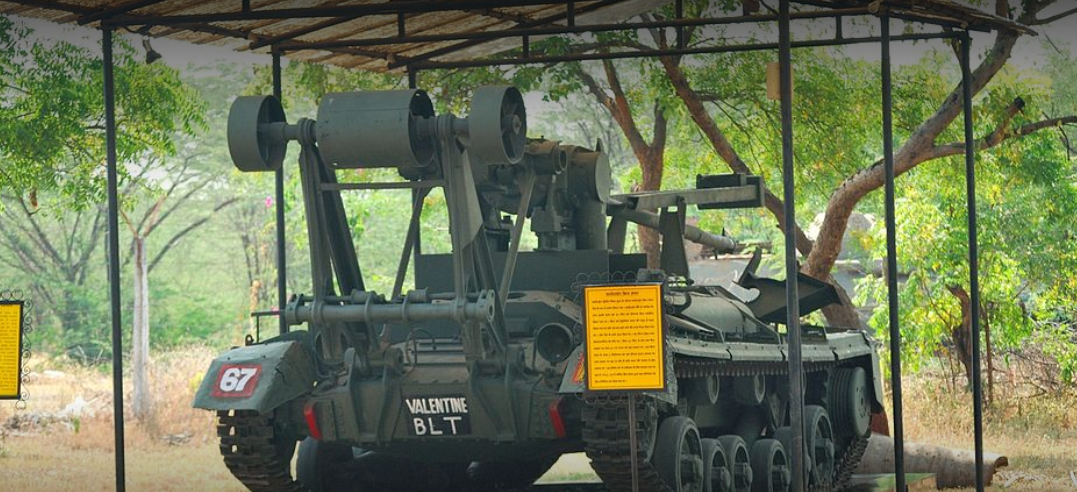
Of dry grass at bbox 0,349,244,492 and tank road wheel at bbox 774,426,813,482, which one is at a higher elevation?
tank road wheel at bbox 774,426,813,482

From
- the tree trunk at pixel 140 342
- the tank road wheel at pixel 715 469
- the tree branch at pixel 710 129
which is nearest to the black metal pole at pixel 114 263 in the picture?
the tank road wheel at pixel 715 469

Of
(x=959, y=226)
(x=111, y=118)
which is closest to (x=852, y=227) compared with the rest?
(x=959, y=226)

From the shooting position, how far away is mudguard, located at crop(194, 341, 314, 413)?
10.7 metres

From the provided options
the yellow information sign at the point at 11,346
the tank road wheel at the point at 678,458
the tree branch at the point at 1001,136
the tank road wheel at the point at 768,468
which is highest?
the tree branch at the point at 1001,136

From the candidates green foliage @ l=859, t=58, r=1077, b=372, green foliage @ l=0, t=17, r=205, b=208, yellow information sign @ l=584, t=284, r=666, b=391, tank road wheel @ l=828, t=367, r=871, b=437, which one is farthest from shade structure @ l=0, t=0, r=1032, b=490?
green foliage @ l=859, t=58, r=1077, b=372

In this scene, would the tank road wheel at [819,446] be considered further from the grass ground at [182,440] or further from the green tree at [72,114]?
the green tree at [72,114]

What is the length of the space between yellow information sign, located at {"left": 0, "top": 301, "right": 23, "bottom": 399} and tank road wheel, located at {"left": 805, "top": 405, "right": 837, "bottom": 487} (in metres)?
5.90

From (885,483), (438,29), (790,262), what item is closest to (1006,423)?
(885,483)

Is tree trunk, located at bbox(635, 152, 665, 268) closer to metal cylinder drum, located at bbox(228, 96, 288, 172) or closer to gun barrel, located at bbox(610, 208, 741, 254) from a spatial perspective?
gun barrel, located at bbox(610, 208, 741, 254)

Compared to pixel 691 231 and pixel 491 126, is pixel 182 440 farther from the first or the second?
pixel 491 126

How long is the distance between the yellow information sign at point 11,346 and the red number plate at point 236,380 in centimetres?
130

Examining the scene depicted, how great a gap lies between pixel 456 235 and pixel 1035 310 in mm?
13451

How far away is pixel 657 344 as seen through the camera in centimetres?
909

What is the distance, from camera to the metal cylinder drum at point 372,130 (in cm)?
994
